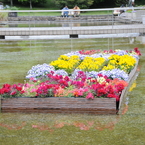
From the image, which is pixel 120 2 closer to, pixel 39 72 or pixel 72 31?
pixel 72 31

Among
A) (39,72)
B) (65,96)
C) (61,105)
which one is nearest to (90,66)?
(39,72)

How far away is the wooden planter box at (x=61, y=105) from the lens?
23.8 ft

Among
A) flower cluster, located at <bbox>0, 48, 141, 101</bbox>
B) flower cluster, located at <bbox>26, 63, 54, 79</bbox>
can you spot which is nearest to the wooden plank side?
flower cluster, located at <bbox>0, 48, 141, 101</bbox>

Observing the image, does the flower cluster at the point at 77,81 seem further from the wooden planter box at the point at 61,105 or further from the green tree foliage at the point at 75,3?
the green tree foliage at the point at 75,3

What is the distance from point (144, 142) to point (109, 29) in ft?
51.1

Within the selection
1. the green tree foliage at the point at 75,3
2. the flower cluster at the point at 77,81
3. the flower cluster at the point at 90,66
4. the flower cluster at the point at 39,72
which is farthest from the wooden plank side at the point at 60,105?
the green tree foliage at the point at 75,3

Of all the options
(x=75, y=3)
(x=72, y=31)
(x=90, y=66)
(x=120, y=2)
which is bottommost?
(x=90, y=66)

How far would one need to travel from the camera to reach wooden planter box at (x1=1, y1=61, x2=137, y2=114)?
7.26m

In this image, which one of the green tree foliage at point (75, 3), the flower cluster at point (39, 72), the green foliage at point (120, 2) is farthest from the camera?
the green foliage at point (120, 2)

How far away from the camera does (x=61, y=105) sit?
7371 millimetres

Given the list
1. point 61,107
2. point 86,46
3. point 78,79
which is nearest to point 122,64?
point 78,79

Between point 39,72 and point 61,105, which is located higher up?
point 39,72

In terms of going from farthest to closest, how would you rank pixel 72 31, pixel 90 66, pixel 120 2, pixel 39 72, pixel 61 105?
pixel 120 2 → pixel 72 31 → pixel 90 66 → pixel 39 72 → pixel 61 105

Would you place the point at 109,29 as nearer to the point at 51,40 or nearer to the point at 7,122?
→ the point at 51,40
